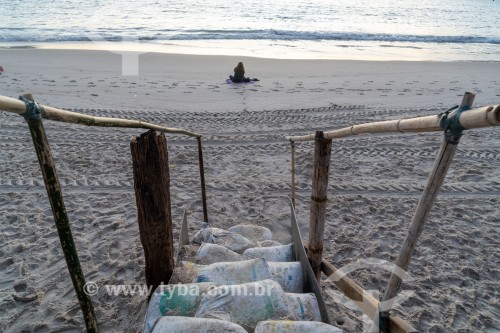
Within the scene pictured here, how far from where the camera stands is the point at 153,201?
241 centimetres

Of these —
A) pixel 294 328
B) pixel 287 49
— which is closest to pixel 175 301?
pixel 294 328

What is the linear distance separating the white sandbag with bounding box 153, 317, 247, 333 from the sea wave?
68.4 feet

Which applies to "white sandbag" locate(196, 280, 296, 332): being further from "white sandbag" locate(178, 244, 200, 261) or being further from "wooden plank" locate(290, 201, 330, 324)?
"white sandbag" locate(178, 244, 200, 261)

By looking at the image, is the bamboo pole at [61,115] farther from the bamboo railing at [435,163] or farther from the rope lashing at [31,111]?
the bamboo railing at [435,163]

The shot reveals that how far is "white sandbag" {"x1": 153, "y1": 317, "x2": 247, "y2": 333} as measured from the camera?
1.82 m

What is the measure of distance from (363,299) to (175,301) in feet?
3.95

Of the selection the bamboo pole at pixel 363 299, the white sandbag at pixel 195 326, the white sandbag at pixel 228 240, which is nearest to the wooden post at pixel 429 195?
the bamboo pole at pixel 363 299

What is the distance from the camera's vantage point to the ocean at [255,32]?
60.4 ft

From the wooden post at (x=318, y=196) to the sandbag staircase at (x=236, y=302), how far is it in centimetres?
29

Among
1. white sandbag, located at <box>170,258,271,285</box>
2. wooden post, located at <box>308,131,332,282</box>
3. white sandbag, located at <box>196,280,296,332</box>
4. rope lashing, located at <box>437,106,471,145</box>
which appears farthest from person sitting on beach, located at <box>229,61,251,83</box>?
rope lashing, located at <box>437,106,471,145</box>

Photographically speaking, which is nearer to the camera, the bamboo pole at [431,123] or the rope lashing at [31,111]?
the bamboo pole at [431,123]

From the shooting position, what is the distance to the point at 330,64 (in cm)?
1454

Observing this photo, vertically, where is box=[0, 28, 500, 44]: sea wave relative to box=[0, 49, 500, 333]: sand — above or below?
above

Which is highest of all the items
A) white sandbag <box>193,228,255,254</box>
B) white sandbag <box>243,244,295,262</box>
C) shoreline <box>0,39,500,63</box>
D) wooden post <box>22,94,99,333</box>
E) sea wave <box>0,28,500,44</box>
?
sea wave <box>0,28,500,44</box>
